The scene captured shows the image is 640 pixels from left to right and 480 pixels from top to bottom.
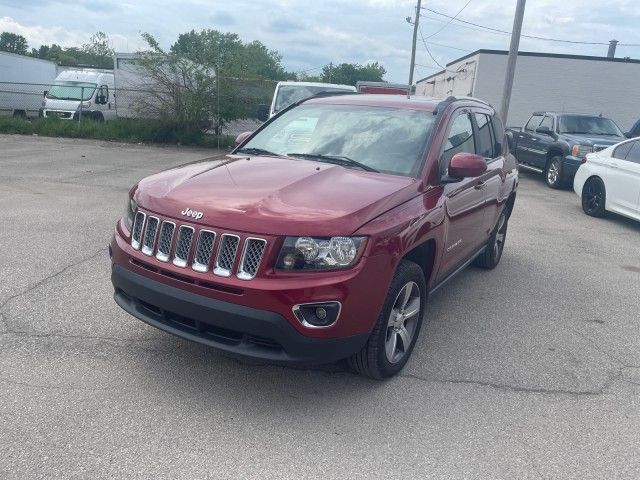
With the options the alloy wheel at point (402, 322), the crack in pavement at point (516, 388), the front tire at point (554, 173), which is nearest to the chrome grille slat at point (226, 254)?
the alloy wheel at point (402, 322)

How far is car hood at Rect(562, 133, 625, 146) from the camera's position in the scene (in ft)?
41.5

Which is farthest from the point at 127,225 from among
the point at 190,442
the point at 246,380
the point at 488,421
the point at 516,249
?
the point at 516,249

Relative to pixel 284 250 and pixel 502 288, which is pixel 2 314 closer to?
pixel 284 250

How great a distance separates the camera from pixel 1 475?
265cm

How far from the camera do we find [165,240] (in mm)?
3354

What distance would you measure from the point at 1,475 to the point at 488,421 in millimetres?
2565

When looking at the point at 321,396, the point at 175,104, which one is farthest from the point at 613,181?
the point at 175,104

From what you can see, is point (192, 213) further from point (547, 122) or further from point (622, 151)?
point (547, 122)

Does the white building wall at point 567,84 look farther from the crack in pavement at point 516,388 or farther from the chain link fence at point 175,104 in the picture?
the crack in pavement at point 516,388

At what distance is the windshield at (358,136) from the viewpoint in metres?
4.17

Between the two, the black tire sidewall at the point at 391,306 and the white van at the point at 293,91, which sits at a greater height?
the white van at the point at 293,91

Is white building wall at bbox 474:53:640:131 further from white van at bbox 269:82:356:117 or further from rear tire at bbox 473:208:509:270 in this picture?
rear tire at bbox 473:208:509:270

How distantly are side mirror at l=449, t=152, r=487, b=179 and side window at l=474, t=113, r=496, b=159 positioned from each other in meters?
1.20

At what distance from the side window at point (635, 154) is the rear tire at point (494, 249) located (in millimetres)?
3975
